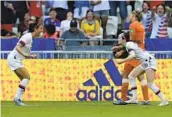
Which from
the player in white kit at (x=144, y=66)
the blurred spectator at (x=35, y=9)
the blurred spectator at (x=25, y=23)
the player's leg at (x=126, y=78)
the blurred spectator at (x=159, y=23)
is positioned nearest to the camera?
the player in white kit at (x=144, y=66)

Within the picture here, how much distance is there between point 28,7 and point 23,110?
10.6 meters

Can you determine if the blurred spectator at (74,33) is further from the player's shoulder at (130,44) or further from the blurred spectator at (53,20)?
the player's shoulder at (130,44)

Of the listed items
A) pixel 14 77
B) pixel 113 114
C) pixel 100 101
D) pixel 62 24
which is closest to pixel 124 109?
pixel 113 114

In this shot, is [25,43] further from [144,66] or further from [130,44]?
[144,66]

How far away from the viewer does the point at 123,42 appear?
18.3 m

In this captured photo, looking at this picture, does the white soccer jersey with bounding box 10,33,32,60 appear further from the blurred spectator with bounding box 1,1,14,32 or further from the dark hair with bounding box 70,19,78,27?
the blurred spectator with bounding box 1,1,14,32

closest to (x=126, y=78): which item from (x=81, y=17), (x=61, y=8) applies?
(x=81, y=17)

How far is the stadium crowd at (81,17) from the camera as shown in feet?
77.7

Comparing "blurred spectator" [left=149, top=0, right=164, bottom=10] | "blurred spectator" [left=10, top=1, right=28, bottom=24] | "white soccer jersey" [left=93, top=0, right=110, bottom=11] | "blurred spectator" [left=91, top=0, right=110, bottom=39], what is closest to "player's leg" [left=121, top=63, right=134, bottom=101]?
"blurred spectator" [left=91, top=0, right=110, bottom=39]

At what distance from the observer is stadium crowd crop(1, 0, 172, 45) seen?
23672mm

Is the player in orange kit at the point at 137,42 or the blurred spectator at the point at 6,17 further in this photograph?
the blurred spectator at the point at 6,17

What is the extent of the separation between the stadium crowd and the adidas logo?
189 centimetres

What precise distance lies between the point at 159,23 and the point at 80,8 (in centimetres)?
331

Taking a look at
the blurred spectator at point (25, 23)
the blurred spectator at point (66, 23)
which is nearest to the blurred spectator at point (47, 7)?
the blurred spectator at point (25, 23)
